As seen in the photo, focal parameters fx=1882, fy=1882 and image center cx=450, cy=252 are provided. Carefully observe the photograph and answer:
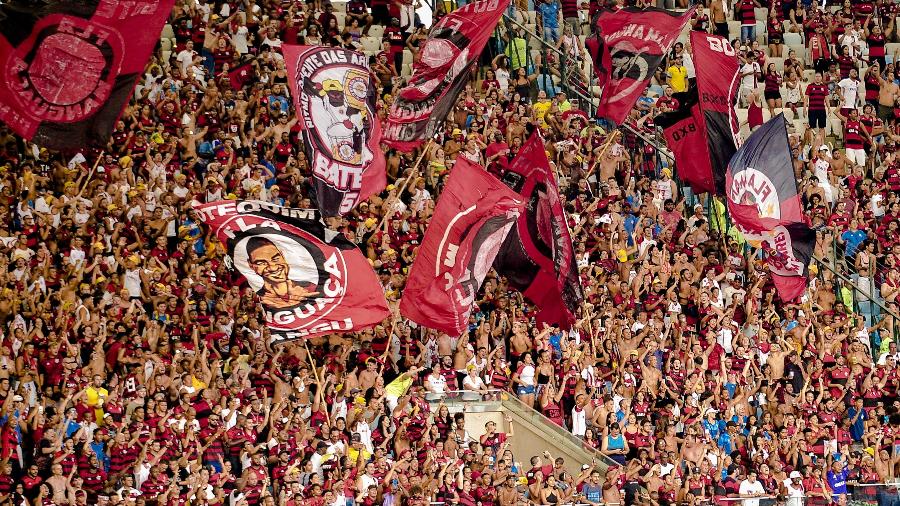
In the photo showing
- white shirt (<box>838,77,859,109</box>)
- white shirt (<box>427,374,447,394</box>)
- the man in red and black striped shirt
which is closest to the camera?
white shirt (<box>427,374,447,394</box>)

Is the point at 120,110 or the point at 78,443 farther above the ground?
the point at 120,110

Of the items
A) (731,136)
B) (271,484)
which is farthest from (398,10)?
(271,484)

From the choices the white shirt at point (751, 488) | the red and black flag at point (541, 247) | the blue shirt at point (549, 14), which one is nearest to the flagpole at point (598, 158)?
the red and black flag at point (541, 247)

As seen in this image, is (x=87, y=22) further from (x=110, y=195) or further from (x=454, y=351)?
(x=454, y=351)

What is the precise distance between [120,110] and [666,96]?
Answer: 1154 cm

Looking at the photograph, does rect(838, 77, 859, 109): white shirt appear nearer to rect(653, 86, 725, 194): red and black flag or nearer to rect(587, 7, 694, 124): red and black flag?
rect(653, 86, 725, 194): red and black flag

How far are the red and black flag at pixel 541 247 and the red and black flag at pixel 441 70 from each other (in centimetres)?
156

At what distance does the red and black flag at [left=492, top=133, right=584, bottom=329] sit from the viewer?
2708cm

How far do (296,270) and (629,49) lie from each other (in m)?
7.71

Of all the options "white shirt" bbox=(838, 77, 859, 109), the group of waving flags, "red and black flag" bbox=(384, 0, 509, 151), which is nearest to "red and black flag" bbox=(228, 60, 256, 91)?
the group of waving flags

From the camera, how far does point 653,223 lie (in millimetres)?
30391

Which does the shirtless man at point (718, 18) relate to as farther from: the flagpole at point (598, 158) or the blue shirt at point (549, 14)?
the flagpole at point (598, 158)

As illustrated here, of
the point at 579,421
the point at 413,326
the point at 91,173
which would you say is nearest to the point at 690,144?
the point at 579,421

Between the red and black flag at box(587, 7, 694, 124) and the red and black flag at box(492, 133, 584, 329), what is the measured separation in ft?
7.94
